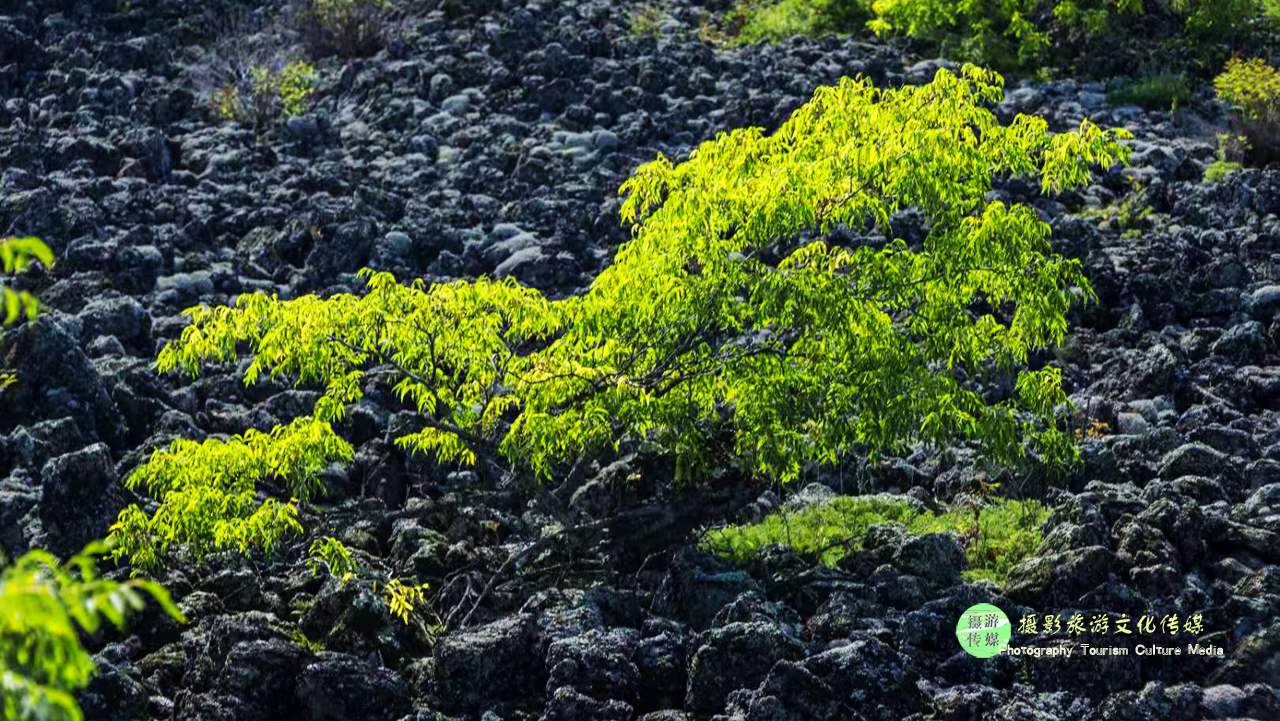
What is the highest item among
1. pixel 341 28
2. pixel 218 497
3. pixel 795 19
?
pixel 218 497

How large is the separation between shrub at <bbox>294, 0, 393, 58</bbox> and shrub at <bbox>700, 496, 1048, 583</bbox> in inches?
644

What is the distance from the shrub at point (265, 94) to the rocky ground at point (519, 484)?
427 millimetres

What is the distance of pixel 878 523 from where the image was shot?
14727mm

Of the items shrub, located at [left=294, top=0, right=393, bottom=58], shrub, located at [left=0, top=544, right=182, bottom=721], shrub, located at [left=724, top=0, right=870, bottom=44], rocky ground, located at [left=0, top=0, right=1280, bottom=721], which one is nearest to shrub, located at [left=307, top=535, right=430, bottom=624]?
rocky ground, located at [left=0, top=0, right=1280, bottom=721]

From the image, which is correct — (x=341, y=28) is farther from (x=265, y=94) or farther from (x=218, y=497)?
(x=218, y=497)

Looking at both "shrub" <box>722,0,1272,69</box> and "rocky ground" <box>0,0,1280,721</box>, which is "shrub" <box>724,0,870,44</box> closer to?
"shrub" <box>722,0,1272,69</box>

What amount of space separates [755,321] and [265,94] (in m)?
14.9

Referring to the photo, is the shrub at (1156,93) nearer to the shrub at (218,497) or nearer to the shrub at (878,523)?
the shrub at (878,523)

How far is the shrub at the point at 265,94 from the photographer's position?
26.1 meters

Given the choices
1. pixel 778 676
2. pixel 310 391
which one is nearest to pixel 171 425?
pixel 310 391

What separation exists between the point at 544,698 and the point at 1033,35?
18.5 m

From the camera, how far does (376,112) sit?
26.2 metres

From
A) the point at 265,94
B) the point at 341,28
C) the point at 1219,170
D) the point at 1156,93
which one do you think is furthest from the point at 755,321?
the point at 341,28

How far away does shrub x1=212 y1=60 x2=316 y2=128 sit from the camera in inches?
1028
